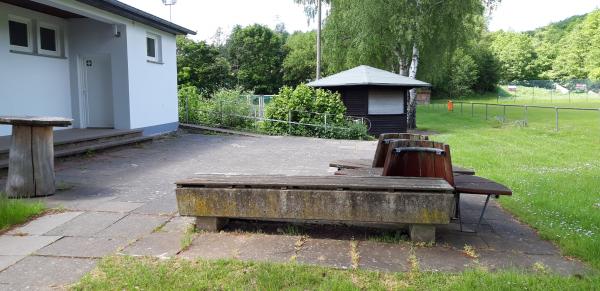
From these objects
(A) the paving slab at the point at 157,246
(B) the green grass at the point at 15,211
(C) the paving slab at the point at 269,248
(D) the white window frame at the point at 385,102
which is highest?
(D) the white window frame at the point at 385,102

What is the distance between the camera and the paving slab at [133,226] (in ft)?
15.3

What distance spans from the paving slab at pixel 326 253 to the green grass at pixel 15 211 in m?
3.00

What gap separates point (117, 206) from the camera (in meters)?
5.86

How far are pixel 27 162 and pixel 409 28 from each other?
767 inches

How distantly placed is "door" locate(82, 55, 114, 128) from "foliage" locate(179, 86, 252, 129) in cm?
508

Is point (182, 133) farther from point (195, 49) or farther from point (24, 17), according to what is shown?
point (195, 49)

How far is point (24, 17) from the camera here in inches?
440

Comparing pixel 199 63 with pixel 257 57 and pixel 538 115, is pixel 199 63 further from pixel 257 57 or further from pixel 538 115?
pixel 538 115

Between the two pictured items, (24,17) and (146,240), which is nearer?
(146,240)

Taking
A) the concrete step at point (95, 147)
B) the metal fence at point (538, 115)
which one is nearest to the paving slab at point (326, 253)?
the concrete step at point (95, 147)

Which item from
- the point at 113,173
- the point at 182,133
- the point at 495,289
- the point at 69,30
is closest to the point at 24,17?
the point at 69,30

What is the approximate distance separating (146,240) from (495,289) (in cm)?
293

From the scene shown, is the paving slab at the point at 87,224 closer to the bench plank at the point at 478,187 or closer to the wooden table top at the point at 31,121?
the wooden table top at the point at 31,121

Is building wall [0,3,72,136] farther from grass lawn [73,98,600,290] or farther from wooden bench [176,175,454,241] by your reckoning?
grass lawn [73,98,600,290]
